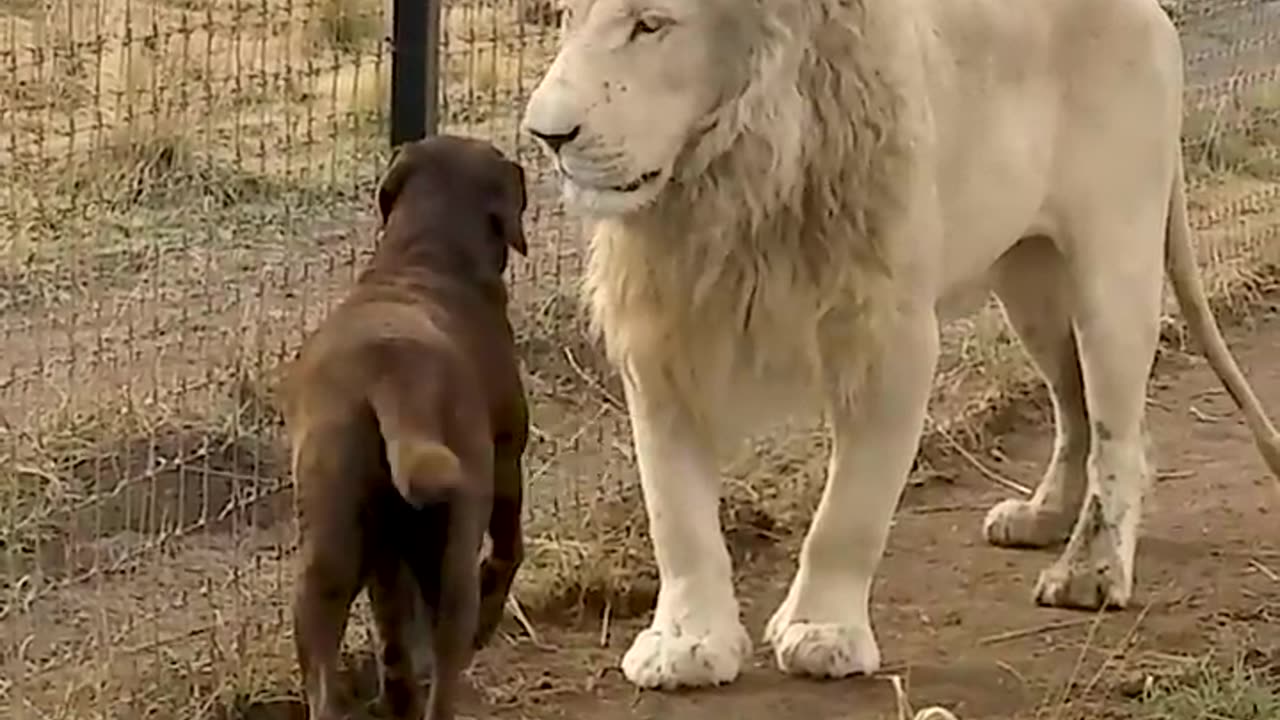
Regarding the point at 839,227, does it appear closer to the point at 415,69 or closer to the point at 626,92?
the point at 626,92

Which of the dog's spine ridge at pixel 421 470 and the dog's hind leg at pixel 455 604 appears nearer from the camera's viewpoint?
the dog's spine ridge at pixel 421 470

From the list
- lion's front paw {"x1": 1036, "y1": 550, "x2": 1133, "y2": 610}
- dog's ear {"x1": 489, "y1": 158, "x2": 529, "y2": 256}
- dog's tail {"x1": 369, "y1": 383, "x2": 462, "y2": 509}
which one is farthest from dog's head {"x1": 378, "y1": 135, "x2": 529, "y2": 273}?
lion's front paw {"x1": 1036, "y1": 550, "x2": 1133, "y2": 610}

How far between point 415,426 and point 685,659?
101 cm

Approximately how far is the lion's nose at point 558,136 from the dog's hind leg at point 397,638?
687 mm

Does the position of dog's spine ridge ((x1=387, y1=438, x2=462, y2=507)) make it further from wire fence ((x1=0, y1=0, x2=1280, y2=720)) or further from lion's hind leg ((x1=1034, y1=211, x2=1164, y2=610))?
lion's hind leg ((x1=1034, y1=211, x2=1164, y2=610))

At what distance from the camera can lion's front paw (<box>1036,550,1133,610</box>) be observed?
5023 millimetres

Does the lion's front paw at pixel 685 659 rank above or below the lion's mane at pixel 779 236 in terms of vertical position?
below

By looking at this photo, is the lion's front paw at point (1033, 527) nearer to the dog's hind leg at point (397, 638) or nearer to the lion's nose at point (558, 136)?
the dog's hind leg at point (397, 638)

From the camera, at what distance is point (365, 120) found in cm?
680

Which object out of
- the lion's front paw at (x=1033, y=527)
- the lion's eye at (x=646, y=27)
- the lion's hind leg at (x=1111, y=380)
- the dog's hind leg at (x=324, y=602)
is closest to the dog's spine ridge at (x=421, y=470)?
the dog's hind leg at (x=324, y=602)

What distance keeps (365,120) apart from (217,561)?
7.01ft

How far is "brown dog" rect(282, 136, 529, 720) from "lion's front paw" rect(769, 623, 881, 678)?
26.1 inches

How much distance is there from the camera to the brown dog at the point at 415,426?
3.64 m

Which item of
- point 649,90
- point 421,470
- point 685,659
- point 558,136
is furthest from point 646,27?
point 685,659
